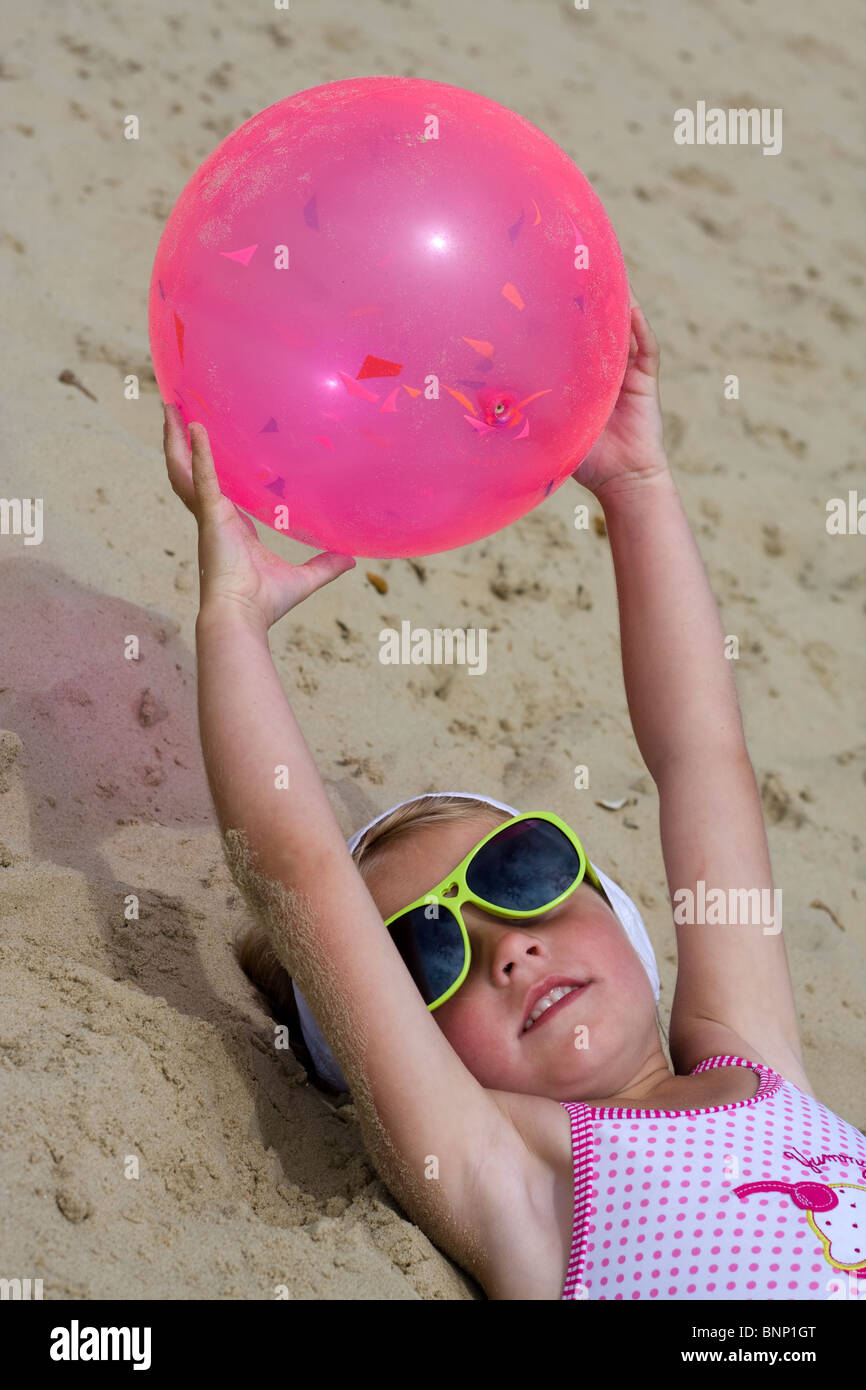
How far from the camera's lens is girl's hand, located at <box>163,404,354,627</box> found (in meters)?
2.02

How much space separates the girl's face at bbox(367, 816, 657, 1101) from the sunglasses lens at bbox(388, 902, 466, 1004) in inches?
1.3

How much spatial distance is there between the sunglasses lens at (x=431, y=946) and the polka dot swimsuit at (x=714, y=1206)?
0.26 meters

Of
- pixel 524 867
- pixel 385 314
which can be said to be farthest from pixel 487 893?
pixel 385 314

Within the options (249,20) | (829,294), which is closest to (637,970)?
(829,294)

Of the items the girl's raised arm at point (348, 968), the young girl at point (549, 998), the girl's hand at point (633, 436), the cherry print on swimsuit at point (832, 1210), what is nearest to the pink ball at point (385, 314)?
the young girl at point (549, 998)

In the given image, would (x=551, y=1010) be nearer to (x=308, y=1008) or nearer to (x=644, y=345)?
(x=308, y=1008)

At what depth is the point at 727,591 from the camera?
3.88 metres

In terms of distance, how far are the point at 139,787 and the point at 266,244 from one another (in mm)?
1186

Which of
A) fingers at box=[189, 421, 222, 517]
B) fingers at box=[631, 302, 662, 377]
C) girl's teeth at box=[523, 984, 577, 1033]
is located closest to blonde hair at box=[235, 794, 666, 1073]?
girl's teeth at box=[523, 984, 577, 1033]

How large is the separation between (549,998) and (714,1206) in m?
0.38

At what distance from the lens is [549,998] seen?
2.07 meters

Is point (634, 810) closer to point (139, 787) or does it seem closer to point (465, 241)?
point (139, 787)

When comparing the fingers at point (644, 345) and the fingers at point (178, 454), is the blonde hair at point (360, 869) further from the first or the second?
the fingers at point (644, 345)

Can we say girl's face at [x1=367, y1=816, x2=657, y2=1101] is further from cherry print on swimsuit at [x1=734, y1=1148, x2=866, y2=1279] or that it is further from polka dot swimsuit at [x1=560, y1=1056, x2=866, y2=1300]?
cherry print on swimsuit at [x1=734, y1=1148, x2=866, y2=1279]
